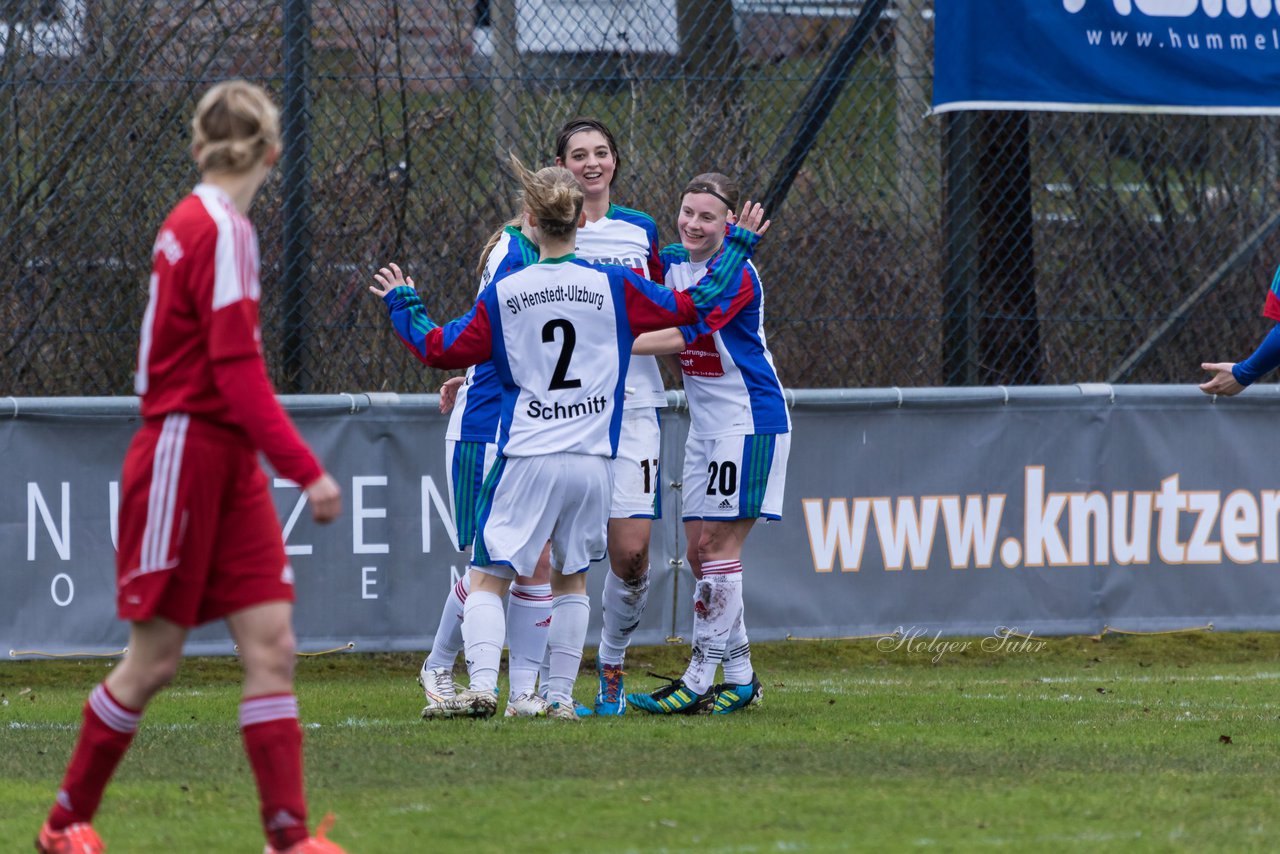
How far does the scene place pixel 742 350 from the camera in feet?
23.3

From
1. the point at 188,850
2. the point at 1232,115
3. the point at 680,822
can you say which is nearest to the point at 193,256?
the point at 188,850

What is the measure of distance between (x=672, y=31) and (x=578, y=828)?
5921mm

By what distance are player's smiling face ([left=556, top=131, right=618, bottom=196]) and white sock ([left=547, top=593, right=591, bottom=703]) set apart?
160 centimetres

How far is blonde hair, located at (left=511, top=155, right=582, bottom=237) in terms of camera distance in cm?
623

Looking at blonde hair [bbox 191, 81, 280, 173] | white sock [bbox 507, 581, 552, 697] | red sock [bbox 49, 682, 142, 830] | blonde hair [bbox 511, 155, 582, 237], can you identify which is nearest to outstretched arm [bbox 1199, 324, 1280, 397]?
blonde hair [bbox 511, 155, 582, 237]

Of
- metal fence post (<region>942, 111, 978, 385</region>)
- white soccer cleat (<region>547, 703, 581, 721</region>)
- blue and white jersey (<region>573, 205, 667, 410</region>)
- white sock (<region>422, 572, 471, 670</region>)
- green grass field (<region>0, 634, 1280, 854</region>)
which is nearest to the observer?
green grass field (<region>0, 634, 1280, 854</region>)

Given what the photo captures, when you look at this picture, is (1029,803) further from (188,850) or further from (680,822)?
(188,850)

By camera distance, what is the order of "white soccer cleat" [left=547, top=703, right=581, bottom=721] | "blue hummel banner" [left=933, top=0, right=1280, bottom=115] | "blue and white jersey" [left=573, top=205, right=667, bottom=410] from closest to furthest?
Answer: "white soccer cleat" [left=547, top=703, right=581, bottom=721]
"blue and white jersey" [left=573, top=205, right=667, bottom=410]
"blue hummel banner" [left=933, top=0, right=1280, bottom=115]

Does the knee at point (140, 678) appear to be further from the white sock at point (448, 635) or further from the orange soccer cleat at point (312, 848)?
the white sock at point (448, 635)

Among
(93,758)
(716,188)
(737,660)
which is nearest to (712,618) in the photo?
(737,660)

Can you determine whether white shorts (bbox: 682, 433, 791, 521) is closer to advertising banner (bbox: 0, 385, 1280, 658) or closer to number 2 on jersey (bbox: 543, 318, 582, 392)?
number 2 on jersey (bbox: 543, 318, 582, 392)

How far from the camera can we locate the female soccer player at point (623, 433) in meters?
6.98

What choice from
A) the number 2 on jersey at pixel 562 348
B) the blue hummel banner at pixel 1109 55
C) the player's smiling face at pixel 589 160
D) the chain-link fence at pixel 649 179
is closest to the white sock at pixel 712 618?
the number 2 on jersey at pixel 562 348

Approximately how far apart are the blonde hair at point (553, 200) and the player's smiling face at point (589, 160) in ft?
2.53
